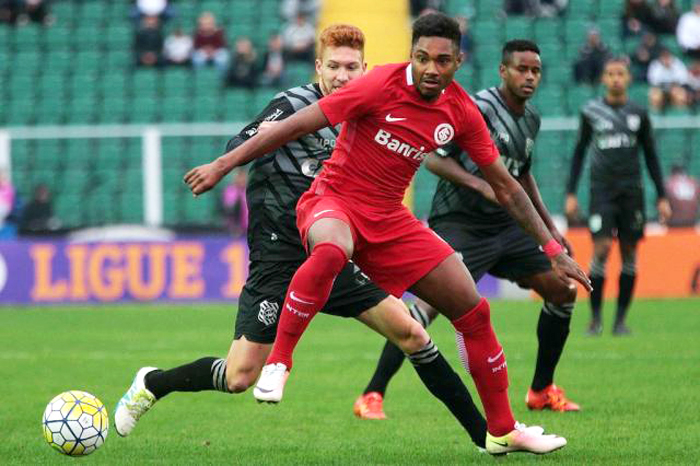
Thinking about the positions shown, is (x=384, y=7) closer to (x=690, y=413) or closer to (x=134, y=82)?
(x=134, y=82)

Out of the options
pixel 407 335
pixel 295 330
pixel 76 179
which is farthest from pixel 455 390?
pixel 76 179

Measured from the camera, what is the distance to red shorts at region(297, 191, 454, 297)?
237 inches

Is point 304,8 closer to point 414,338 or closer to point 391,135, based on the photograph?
point 414,338

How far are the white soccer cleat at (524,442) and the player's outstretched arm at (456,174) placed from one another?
71.2 inches

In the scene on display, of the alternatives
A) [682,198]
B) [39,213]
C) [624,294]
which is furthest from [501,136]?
[39,213]

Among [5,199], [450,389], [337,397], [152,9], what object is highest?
[152,9]

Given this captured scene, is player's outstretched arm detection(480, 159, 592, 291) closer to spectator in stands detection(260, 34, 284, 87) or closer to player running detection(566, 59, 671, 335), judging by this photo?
player running detection(566, 59, 671, 335)

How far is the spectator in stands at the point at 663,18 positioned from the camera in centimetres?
2153

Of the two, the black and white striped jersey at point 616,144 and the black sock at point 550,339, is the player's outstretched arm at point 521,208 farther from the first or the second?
the black and white striped jersey at point 616,144

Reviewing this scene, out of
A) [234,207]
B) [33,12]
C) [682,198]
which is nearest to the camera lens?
[682,198]

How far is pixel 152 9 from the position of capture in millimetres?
22500

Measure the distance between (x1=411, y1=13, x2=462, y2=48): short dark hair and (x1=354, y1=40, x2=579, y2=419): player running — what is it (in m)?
1.93

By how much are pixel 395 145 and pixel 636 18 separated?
16613 mm

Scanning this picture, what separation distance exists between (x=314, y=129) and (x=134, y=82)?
1659 centimetres
